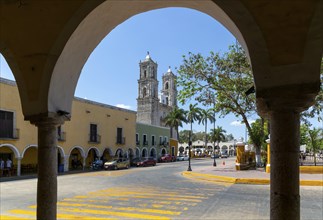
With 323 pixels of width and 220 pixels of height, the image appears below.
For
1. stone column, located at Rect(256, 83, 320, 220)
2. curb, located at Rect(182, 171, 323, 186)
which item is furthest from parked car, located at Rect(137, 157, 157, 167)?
stone column, located at Rect(256, 83, 320, 220)

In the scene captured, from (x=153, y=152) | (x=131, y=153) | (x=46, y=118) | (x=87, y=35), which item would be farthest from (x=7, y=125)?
(x=153, y=152)

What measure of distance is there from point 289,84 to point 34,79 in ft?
10.4

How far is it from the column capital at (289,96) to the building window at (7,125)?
2440 centimetres

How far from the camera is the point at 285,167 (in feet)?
9.82

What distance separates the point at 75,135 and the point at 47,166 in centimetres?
2832

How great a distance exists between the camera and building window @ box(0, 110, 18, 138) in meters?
24.2

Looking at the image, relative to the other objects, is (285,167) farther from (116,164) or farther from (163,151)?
(163,151)

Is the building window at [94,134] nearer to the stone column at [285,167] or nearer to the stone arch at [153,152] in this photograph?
the stone arch at [153,152]

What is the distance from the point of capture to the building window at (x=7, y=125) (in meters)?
24.2

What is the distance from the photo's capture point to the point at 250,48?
10.3 feet

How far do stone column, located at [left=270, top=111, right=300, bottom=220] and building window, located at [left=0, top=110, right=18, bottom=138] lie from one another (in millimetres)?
24451

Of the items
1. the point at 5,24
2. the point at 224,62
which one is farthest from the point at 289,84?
the point at 224,62

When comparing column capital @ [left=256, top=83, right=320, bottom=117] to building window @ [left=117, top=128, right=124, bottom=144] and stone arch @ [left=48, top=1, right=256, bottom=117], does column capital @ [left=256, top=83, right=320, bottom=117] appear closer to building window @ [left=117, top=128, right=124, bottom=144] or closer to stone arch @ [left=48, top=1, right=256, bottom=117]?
stone arch @ [left=48, top=1, right=256, bottom=117]

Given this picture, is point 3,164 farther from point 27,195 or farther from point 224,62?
point 224,62
